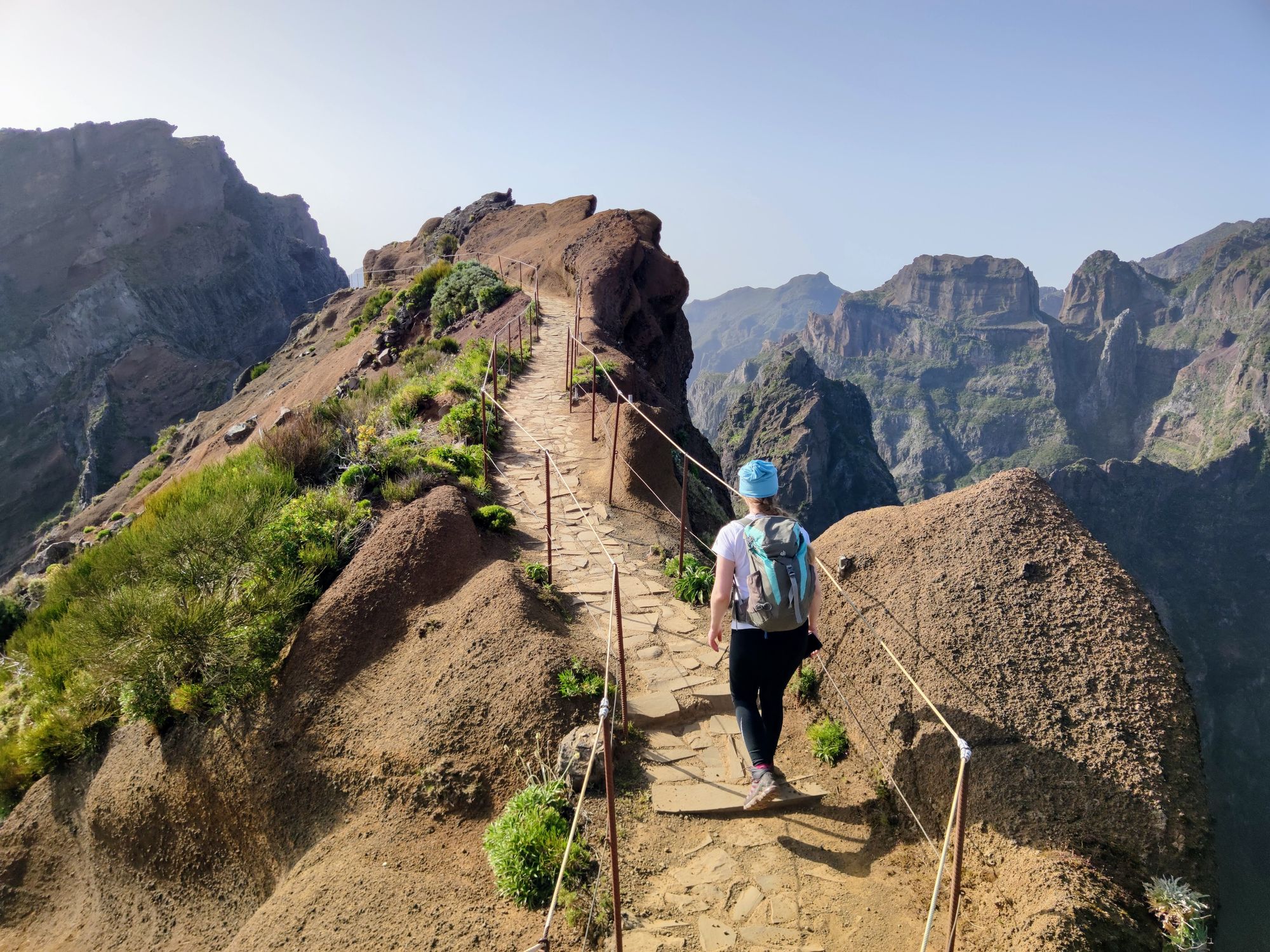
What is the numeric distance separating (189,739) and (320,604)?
1497 millimetres

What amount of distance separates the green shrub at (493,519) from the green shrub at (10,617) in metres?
9.94

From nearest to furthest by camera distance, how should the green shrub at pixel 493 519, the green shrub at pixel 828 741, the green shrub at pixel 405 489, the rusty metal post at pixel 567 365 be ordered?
the green shrub at pixel 828 741, the green shrub at pixel 405 489, the green shrub at pixel 493 519, the rusty metal post at pixel 567 365

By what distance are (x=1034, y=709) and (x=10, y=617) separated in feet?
52.7

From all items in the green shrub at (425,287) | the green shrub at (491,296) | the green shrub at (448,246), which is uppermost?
the green shrub at (448,246)

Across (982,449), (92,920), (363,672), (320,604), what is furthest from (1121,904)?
(982,449)

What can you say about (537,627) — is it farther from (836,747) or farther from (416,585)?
(836,747)

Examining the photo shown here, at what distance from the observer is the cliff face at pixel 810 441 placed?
9119cm

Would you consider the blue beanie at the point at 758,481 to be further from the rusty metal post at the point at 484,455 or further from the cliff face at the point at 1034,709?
the rusty metal post at the point at 484,455

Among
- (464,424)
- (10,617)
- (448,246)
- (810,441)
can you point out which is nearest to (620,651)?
(464,424)

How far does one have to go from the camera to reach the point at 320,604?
6.43 metres

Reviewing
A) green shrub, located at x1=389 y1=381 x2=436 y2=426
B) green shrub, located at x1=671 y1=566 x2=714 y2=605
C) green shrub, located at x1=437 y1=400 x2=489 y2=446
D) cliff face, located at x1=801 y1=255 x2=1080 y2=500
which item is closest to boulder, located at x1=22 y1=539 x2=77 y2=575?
green shrub, located at x1=389 y1=381 x2=436 y2=426

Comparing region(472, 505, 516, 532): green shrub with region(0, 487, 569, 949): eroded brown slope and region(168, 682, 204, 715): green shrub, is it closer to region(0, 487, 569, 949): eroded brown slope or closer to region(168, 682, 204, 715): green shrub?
region(0, 487, 569, 949): eroded brown slope

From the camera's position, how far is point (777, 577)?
4012 millimetres

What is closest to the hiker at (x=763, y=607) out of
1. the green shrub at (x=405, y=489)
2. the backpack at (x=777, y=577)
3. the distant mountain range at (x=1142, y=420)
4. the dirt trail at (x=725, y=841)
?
the backpack at (x=777, y=577)
